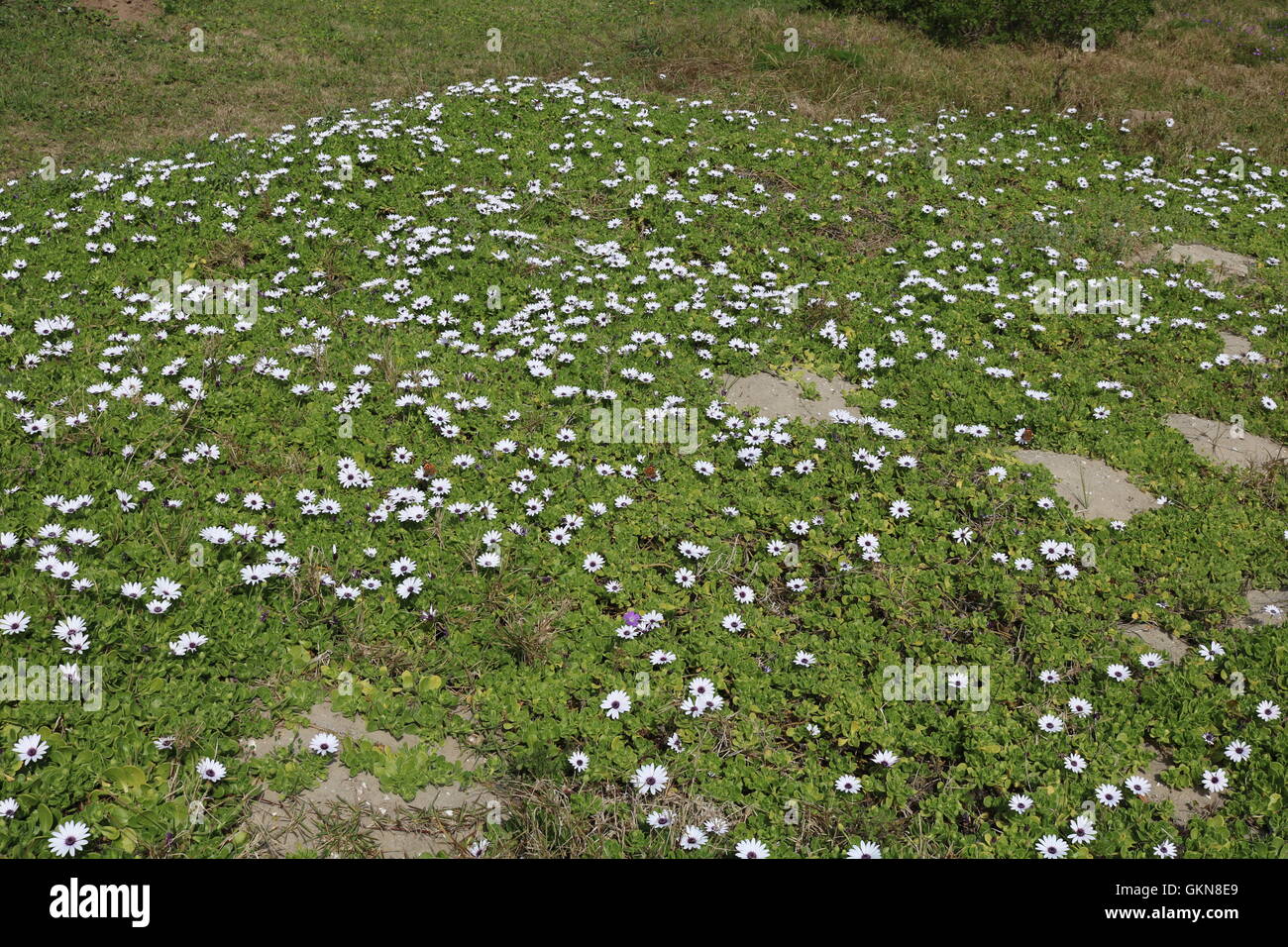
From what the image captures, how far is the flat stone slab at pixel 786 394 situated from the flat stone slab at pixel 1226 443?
3.35 metres

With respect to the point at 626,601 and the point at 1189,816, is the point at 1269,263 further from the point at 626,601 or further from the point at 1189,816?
the point at 626,601

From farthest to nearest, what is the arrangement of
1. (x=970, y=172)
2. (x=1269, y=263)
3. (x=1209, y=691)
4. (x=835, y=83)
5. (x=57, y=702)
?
(x=835, y=83) < (x=970, y=172) < (x=1269, y=263) < (x=1209, y=691) < (x=57, y=702)

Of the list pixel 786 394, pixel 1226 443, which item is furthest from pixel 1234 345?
pixel 786 394

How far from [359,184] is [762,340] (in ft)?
20.9

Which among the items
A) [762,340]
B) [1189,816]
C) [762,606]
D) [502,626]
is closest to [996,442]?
[762,340]

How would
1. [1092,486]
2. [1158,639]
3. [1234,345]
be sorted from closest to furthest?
1. [1158,639]
2. [1092,486]
3. [1234,345]

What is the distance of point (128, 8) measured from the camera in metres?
19.3

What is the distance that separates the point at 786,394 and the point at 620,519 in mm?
2676

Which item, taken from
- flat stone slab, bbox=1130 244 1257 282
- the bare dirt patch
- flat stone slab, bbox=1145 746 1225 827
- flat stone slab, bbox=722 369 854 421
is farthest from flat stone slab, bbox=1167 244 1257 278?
the bare dirt patch

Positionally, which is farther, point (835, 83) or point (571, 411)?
point (835, 83)

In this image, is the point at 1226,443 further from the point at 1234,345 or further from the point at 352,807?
the point at 352,807

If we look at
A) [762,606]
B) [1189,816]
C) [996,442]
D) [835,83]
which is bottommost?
[1189,816]

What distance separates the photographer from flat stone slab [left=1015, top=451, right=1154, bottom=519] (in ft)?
23.4

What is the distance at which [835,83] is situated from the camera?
55.3ft
